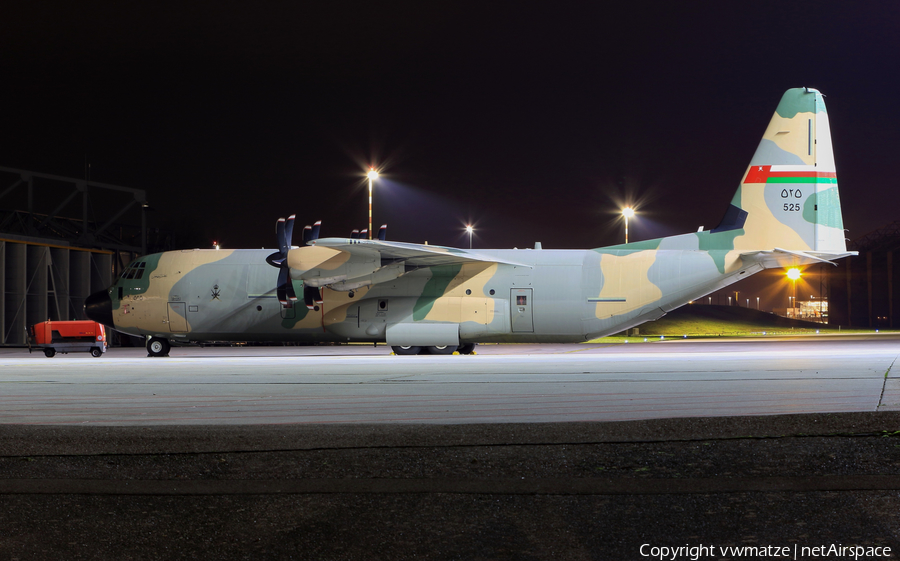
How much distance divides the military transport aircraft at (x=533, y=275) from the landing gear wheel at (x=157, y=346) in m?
3.19

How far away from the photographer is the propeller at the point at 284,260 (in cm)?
2500

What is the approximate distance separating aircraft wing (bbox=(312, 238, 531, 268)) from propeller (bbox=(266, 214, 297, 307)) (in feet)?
6.56

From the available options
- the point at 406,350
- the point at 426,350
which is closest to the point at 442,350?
the point at 426,350

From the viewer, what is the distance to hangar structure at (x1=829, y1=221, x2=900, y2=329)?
285 feet

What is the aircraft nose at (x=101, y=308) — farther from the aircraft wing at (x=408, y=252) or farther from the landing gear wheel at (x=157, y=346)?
the aircraft wing at (x=408, y=252)

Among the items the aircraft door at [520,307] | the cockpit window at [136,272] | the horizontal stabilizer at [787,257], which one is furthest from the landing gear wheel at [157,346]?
the horizontal stabilizer at [787,257]

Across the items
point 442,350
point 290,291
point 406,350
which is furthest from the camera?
point 406,350

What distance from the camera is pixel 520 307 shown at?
81.1 ft

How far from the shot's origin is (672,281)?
950 inches

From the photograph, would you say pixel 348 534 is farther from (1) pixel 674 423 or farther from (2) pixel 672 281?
(2) pixel 672 281

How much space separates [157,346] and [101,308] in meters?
2.80

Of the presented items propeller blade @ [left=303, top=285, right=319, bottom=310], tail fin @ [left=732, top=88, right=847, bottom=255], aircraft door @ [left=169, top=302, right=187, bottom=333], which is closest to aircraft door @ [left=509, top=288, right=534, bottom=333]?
propeller blade @ [left=303, top=285, right=319, bottom=310]

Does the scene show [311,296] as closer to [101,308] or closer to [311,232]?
[311,232]

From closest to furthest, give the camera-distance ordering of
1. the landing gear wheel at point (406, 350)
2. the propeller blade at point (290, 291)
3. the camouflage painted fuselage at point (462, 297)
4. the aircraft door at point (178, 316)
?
the camouflage painted fuselage at point (462, 297) → the propeller blade at point (290, 291) → the landing gear wheel at point (406, 350) → the aircraft door at point (178, 316)
